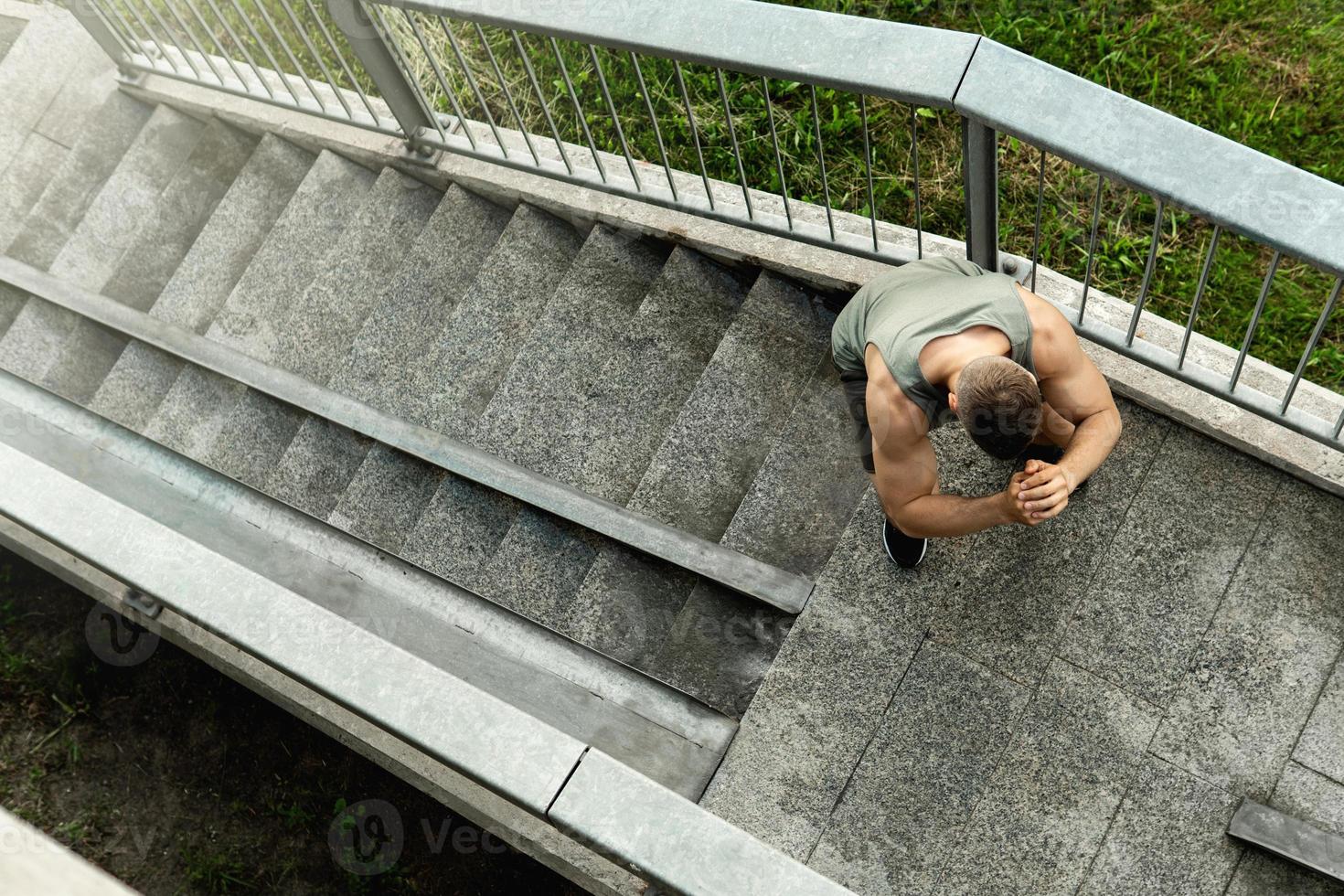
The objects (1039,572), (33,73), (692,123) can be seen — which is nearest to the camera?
(692,123)

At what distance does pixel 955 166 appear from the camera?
5.36m

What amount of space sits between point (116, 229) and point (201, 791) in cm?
335

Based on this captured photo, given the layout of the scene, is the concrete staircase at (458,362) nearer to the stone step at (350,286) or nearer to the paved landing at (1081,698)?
the stone step at (350,286)

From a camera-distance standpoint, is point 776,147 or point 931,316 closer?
point 931,316

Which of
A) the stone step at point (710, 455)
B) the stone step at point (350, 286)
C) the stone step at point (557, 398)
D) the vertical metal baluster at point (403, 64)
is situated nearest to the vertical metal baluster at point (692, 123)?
the stone step at point (710, 455)

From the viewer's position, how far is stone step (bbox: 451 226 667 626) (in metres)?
4.48

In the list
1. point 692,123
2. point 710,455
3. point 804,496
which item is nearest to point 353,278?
point 710,455

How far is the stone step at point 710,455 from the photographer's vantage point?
169 inches

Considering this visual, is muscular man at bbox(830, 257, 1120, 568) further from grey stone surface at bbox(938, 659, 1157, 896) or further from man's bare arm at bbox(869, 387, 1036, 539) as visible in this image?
grey stone surface at bbox(938, 659, 1157, 896)

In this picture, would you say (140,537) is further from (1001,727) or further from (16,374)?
(16,374)

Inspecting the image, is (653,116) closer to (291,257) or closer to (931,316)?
(931,316)

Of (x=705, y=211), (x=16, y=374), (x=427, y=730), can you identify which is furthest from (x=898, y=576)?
(x=16, y=374)

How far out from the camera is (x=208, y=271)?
5.83 metres

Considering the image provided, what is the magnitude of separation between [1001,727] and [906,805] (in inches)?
17.9
